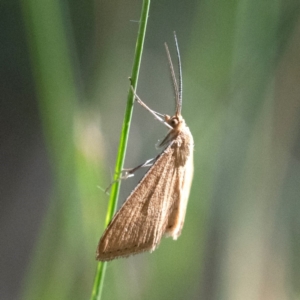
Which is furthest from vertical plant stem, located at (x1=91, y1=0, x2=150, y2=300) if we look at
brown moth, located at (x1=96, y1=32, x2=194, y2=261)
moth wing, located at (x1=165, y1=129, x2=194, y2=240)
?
moth wing, located at (x1=165, y1=129, x2=194, y2=240)

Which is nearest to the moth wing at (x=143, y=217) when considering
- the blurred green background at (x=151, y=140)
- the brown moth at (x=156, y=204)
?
the brown moth at (x=156, y=204)

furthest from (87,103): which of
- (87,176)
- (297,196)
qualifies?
(297,196)

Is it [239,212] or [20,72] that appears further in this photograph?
[239,212]

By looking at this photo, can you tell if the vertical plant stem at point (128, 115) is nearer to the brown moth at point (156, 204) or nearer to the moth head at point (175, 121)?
the brown moth at point (156, 204)

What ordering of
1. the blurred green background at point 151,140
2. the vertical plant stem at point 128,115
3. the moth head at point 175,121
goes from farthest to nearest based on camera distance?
the blurred green background at point 151,140 → the moth head at point 175,121 → the vertical plant stem at point 128,115

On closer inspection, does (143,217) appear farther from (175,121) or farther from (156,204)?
(175,121)

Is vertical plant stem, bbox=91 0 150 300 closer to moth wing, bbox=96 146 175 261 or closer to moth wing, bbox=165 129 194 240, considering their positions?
moth wing, bbox=96 146 175 261

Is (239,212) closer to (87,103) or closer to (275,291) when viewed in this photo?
(275,291)
